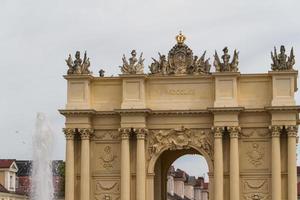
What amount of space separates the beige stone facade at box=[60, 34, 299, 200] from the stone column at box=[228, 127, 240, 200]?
0.05 metres

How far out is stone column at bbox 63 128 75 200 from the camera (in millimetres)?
44844

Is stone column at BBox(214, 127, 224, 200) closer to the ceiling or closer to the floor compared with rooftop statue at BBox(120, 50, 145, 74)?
closer to the floor

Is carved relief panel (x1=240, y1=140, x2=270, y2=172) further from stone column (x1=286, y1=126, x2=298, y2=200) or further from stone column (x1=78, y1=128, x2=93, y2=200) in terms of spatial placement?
stone column (x1=78, y1=128, x2=93, y2=200)

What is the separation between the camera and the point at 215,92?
44.6 m

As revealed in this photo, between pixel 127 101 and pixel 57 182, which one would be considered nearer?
pixel 127 101

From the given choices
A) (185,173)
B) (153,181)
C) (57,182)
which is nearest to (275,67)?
(153,181)

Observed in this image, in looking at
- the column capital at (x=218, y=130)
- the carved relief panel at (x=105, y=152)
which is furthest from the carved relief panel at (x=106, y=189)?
the column capital at (x=218, y=130)

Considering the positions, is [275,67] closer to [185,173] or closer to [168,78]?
[168,78]

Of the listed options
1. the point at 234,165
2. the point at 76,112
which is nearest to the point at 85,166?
the point at 76,112

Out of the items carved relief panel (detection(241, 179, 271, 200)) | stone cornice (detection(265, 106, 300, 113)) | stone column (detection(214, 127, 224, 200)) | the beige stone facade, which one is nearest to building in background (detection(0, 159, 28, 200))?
the beige stone facade

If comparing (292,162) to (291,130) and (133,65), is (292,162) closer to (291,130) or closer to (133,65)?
(291,130)

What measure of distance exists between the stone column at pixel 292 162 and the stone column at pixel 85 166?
376 inches

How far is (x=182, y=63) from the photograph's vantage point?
45094 mm

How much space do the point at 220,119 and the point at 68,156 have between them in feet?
24.7
